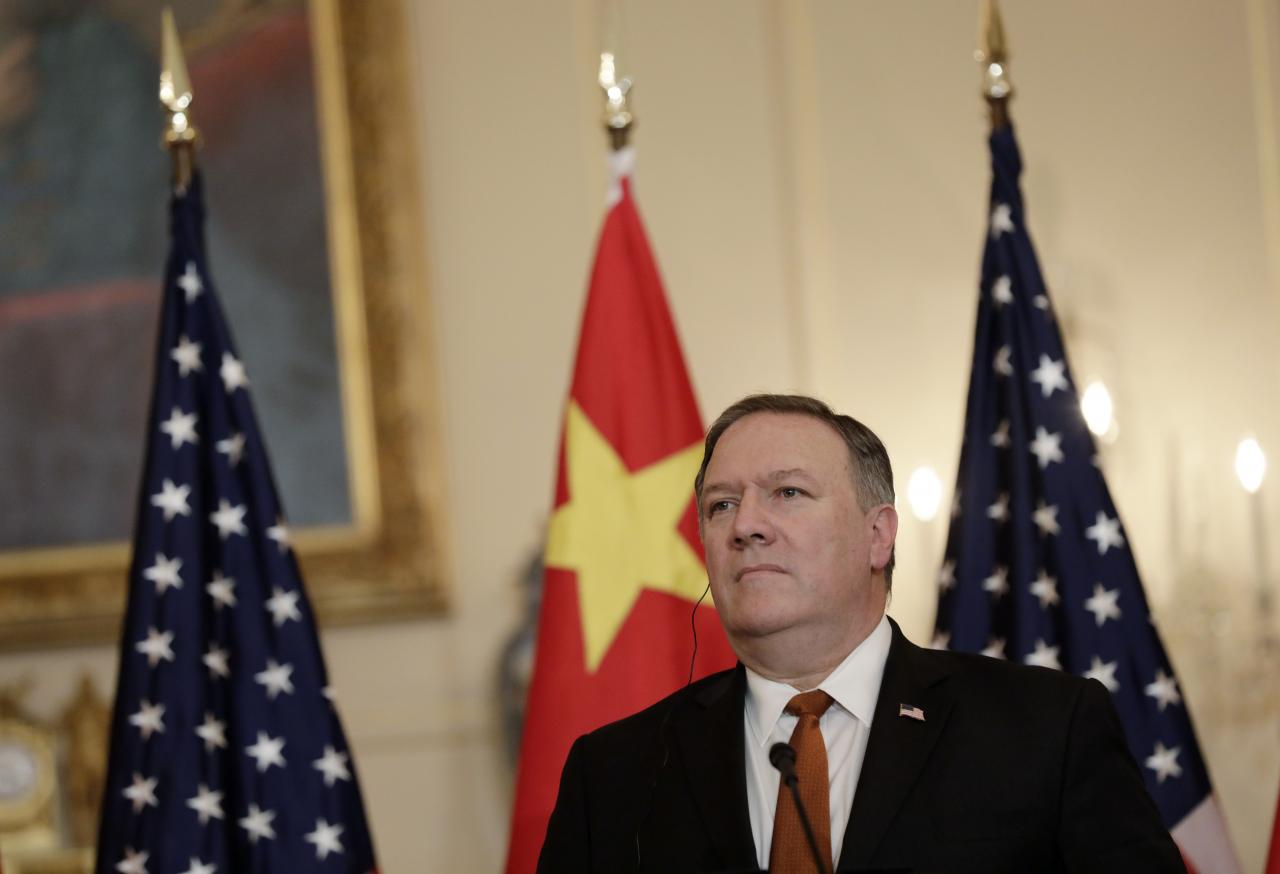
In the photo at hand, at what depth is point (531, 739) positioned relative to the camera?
3396mm

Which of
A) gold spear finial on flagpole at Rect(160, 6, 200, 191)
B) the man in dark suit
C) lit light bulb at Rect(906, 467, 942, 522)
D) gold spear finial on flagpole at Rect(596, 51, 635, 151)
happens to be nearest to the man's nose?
the man in dark suit

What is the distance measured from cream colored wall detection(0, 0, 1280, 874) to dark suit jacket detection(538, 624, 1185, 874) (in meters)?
2.66

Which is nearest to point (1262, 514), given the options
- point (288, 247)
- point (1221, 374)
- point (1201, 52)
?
point (1221, 374)

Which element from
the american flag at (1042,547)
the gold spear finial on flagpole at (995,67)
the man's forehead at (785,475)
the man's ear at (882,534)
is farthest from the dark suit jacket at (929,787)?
the gold spear finial on flagpole at (995,67)

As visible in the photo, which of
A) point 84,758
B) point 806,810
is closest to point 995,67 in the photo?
point 806,810

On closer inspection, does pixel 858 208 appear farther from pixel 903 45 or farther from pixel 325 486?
pixel 325 486

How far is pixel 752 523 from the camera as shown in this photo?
230 cm

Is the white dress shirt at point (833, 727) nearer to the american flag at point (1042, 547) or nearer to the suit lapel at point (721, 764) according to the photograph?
the suit lapel at point (721, 764)

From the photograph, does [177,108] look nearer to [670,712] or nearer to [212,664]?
[212,664]

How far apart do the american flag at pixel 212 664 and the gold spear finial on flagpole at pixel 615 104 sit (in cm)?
104

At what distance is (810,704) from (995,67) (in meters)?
1.94

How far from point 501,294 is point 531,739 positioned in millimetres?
2279

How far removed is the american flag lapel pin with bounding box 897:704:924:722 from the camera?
2188mm

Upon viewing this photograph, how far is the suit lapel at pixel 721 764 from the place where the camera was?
2.15m
